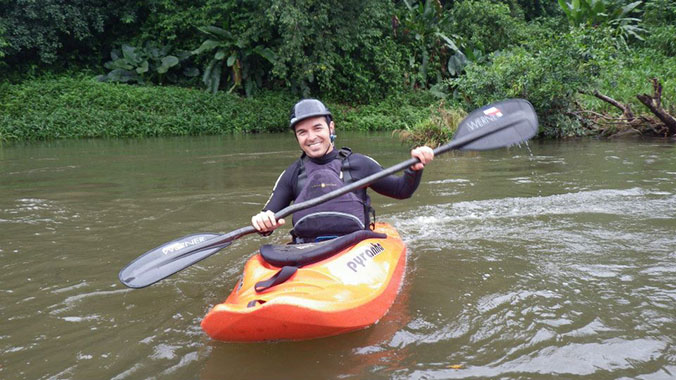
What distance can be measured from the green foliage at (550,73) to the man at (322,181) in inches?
262

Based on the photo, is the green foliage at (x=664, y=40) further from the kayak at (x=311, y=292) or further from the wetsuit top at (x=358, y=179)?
the kayak at (x=311, y=292)

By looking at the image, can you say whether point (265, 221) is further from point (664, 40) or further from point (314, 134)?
point (664, 40)

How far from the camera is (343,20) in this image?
15.3 metres

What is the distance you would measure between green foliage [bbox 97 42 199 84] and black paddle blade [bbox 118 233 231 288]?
50.5 feet

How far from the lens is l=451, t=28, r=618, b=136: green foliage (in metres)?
8.88

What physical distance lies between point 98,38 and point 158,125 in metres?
5.42

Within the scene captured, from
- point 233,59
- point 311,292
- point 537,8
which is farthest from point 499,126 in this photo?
point 537,8

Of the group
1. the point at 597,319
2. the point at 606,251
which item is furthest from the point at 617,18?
the point at 597,319

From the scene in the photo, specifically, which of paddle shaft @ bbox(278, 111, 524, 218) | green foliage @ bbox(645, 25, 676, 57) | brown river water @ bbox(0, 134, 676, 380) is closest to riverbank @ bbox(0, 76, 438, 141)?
green foliage @ bbox(645, 25, 676, 57)

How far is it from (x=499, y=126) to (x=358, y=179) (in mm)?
972

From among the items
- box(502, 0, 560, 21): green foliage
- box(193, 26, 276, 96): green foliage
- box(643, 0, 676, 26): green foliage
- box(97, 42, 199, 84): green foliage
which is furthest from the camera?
box(502, 0, 560, 21): green foliage

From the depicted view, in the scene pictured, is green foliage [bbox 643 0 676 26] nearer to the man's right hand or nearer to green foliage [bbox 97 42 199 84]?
green foliage [bbox 97 42 199 84]

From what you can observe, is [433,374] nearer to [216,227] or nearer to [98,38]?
[216,227]

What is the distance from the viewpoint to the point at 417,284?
9.91ft
